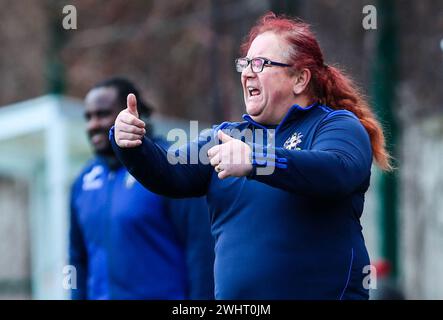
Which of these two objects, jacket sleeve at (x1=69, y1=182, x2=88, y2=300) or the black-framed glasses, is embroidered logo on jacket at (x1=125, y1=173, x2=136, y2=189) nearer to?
jacket sleeve at (x1=69, y1=182, x2=88, y2=300)

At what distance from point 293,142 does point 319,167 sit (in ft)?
1.15

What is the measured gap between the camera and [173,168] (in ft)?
11.5

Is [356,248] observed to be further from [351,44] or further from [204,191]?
[351,44]

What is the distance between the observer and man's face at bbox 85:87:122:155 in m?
5.11

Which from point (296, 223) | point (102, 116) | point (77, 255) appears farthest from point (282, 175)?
point (77, 255)

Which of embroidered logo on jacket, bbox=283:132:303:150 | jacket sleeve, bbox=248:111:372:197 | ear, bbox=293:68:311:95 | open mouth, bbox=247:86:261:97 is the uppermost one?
ear, bbox=293:68:311:95

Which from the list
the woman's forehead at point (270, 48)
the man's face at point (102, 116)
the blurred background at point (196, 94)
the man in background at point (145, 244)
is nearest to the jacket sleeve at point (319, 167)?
the woman's forehead at point (270, 48)

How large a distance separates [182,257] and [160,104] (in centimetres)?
1061

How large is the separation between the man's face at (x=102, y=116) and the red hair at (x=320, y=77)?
5.17ft

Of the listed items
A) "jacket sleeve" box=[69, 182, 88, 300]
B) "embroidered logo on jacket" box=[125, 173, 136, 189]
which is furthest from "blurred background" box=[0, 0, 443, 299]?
"jacket sleeve" box=[69, 182, 88, 300]

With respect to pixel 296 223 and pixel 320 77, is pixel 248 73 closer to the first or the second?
pixel 320 77

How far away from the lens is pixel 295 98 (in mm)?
3486

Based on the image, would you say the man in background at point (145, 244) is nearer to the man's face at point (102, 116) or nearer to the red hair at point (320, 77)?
the man's face at point (102, 116)
